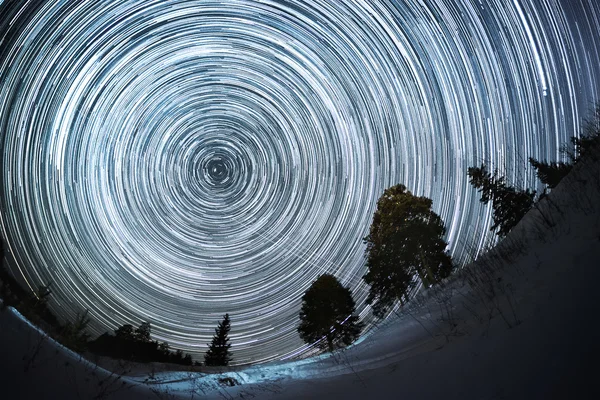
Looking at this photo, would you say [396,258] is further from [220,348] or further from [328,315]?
[220,348]

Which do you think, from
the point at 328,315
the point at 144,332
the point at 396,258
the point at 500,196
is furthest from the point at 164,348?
the point at 500,196

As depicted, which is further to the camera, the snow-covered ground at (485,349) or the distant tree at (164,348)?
the distant tree at (164,348)

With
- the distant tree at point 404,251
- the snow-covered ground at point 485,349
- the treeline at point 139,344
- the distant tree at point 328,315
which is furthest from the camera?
the treeline at point 139,344

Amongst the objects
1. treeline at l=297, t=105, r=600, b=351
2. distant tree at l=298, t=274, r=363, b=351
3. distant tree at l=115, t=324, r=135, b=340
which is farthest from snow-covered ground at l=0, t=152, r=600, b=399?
distant tree at l=115, t=324, r=135, b=340

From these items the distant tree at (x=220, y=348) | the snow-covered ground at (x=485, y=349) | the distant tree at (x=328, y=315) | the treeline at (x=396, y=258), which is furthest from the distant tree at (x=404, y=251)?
the distant tree at (x=220, y=348)

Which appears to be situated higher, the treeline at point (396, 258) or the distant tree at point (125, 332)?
the distant tree at point (125, 332)

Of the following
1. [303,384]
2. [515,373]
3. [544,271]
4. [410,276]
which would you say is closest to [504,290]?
[544,271]

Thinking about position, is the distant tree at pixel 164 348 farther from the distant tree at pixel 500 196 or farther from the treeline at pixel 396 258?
the distant tree at pixel 500 196

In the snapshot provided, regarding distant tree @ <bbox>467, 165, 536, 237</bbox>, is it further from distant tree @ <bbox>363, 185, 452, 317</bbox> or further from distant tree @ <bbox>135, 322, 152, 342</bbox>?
distant tree @ <bbox>135, 322, 152, 342</bbox>
